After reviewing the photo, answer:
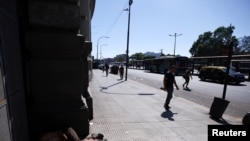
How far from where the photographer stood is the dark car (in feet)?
70.7

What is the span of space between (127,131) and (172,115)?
2.49m

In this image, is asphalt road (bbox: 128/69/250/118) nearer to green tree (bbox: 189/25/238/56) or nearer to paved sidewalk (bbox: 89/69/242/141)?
paved sidewalk (bbox: 89/69/242/141)

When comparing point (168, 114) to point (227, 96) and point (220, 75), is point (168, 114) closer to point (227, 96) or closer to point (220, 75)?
point (227, 96)

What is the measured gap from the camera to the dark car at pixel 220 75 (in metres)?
21.6

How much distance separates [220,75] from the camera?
22984 millimetres

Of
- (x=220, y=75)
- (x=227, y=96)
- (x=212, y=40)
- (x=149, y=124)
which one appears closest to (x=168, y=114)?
(x=149, y=124)

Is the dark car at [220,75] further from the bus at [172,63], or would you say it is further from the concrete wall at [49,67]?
the concrete wall at [49,67]

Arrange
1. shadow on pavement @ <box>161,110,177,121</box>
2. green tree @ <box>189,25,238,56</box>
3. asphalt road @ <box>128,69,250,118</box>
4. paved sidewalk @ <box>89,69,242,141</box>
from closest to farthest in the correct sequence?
paved sidewalk @ <box>89,69,242,141</box> → shadow on pavement @ <box>161,110,177,121</box> → asphalt road @ <box>128,69,250,118</box> → green tree @ <box>189,25,238,56</box>

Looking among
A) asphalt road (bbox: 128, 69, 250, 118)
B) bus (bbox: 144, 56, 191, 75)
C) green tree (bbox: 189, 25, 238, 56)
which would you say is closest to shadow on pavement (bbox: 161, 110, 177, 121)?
asphalt road (bbox: 128, 69, 250, 118)

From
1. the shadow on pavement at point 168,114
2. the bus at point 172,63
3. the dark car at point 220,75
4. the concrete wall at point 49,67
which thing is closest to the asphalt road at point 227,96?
the shadow on pavement at point 168,114

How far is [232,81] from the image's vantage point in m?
21.7

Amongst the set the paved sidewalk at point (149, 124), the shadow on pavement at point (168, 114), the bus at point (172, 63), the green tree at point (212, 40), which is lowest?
the shadow on pavement at point (168, 114)

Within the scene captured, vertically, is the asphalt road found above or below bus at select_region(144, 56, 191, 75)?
below

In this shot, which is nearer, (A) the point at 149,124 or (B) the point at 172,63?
(A) the point at 149,124
